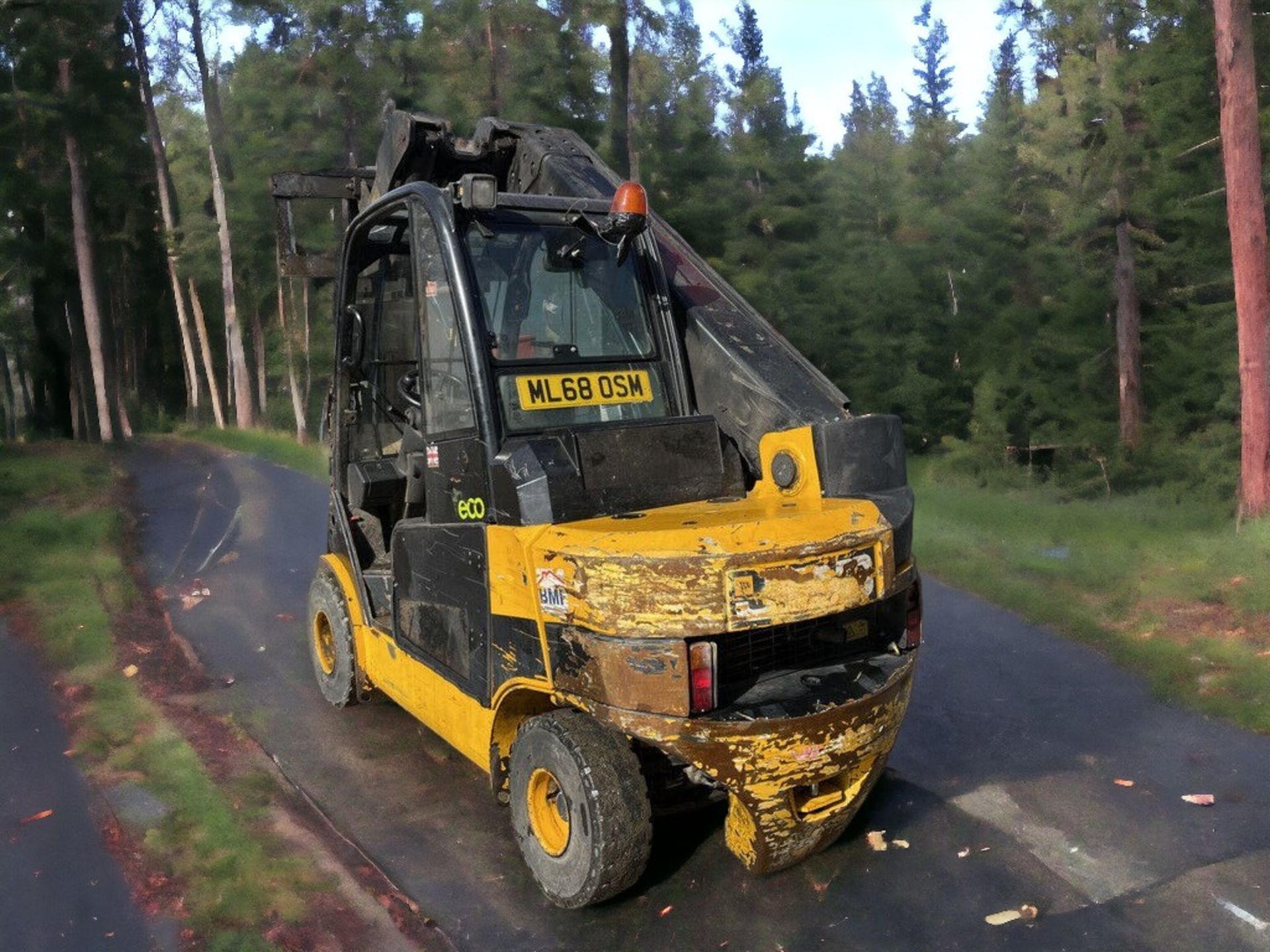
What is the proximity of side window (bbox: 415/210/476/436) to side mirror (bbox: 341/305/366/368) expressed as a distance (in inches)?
55.4

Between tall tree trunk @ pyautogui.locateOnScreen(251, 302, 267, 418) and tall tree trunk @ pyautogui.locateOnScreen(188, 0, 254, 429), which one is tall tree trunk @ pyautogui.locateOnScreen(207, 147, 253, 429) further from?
tall tree trunk @ pyautogui.locateOnScreen(251, 302, 267, 418)

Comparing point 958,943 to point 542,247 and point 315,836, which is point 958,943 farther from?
point 542,247

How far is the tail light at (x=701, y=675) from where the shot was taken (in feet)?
12.5

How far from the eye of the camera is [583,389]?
4.89 metres

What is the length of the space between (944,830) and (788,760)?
4.74 feet

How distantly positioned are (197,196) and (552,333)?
34.8 meters

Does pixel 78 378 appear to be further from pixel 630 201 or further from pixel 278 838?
pixel 630 201

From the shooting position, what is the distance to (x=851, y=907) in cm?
432

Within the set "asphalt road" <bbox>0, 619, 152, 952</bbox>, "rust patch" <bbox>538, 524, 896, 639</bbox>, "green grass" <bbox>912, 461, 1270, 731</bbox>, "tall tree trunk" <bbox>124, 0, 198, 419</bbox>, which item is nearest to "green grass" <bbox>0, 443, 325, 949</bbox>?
"asphalt road" <bbox>0, 619, 152, 952</bbox>

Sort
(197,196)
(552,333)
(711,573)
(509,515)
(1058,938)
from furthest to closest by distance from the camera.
→ (197,196) → (552,333) → (509,515) → (1058,938) → (711,573)

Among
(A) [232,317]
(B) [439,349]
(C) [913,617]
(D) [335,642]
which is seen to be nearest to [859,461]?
(C) [913,617]

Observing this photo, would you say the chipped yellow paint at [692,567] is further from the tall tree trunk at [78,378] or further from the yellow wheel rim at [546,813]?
the tall tree trunk at [78,378]

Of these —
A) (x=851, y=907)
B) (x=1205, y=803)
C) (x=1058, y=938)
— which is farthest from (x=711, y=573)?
(x=1205, y=803)

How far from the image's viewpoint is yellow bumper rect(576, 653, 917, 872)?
3.85 m
